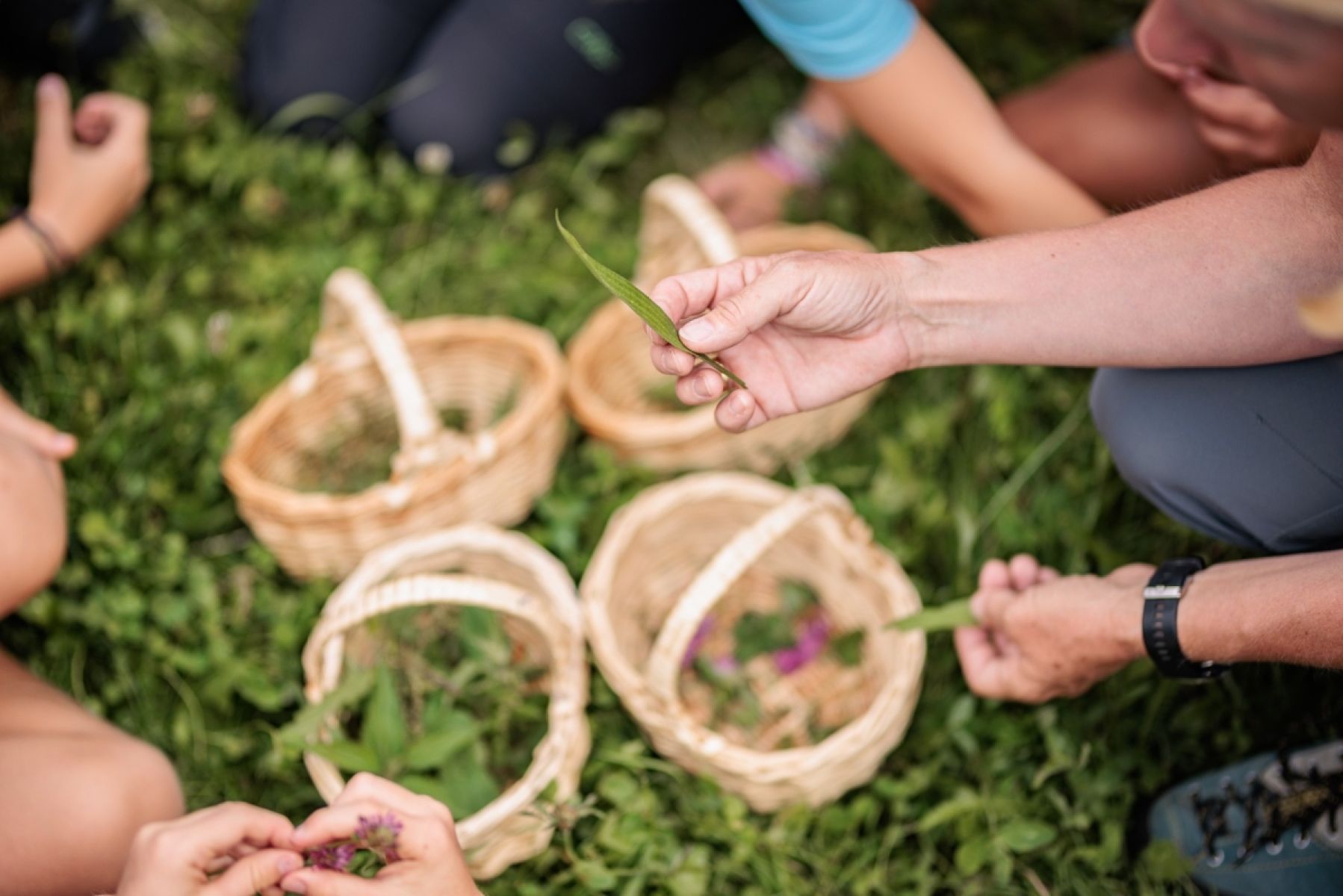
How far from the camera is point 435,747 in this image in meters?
1.20

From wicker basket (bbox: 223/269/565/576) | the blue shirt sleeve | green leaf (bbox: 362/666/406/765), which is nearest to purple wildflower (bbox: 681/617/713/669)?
wicker basket (bbox: 223/269/565/576)

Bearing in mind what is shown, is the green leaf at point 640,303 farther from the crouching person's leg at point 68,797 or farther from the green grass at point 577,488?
the crouching person's leg at point 68,797

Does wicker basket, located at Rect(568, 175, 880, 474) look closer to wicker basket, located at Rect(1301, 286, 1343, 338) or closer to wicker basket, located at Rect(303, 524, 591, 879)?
wicker basket, located at Rect(303, 524, 591, 879)

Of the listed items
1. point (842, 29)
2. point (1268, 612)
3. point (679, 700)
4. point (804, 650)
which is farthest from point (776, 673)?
point (842, 29)

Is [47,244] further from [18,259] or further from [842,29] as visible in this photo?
[842,29]

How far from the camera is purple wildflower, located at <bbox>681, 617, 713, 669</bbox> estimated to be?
1.49m

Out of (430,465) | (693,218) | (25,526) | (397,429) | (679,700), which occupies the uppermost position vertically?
(25,526)

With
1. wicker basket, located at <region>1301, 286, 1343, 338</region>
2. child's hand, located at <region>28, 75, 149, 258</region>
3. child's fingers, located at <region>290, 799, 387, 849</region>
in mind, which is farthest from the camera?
child's hand, located at <region>28, 75, 149, 258</region>

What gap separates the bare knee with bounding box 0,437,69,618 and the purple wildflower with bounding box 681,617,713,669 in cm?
78

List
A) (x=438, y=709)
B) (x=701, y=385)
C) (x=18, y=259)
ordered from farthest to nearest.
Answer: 1. (x=18, y=259)
2. (x=438, y=709)
3. (x=701, y=385)

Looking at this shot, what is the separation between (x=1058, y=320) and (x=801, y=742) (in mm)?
654

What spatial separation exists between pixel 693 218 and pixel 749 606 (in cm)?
56

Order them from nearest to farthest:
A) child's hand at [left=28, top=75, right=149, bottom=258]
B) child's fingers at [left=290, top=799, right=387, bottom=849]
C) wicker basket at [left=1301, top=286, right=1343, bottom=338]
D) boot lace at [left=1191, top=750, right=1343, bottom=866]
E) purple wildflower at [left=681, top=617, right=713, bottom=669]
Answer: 1. wicker basket at [left=1301, top=286, right=1343, bottom=338]
2. child's fingers at [left=290, top=799, right=387, bottom=849]
3. boot lace at [left=1191, top=750, right=1343, bottom=866]
4. purple wildflower at [left=681, top=617, right=713, bottom=669]
5. child's hand at [left=28, top=75, right=149, bottom=258]

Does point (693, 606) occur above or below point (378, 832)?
below
